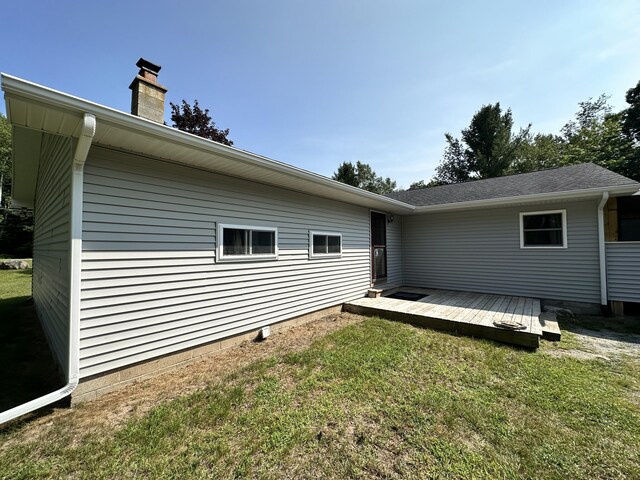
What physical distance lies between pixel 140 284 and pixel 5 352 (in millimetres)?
2867

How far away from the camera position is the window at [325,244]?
551cm

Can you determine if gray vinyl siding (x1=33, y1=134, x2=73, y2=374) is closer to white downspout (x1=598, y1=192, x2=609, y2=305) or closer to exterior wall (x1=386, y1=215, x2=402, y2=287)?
exterior wall (x1=386, y1=215, x2=402, y2=287)

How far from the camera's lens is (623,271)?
5578mm

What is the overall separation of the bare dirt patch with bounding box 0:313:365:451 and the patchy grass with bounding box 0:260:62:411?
65 cm

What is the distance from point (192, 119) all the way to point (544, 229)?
17295 mm

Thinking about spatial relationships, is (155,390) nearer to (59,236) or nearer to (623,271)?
(59,236)

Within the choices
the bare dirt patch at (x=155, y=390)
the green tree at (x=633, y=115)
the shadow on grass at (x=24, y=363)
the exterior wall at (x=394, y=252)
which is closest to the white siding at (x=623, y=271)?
the exterior wall at (x=394, y=252)

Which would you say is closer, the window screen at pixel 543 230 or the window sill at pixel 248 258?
the window sill at pixel 248 258

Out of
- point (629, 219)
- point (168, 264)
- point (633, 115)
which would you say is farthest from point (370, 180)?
point (168, 264)

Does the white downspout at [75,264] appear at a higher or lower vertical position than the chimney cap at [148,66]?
lower

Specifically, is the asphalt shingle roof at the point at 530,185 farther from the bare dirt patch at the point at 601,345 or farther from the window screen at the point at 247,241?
the window screen at the point at 247,241

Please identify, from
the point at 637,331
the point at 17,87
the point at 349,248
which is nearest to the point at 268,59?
the point at 349,248

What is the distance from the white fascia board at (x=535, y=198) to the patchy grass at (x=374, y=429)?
372cm

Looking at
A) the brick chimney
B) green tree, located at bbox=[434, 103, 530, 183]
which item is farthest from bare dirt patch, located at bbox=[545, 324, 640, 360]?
green tree, located at bbox=[434, 103, 530, 183]
